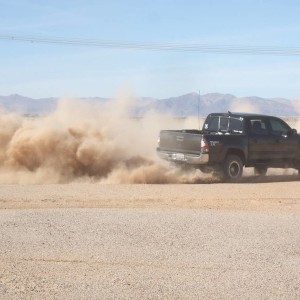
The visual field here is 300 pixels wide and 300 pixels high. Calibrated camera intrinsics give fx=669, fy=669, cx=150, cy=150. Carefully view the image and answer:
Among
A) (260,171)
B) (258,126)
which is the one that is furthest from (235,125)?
(260,171)

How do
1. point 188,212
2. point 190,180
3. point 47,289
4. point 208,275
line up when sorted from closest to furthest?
point 47,289, point 208,275, point 188,212, point 190,180

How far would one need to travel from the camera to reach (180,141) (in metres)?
19.0

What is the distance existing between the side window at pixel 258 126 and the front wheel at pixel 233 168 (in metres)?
1.09

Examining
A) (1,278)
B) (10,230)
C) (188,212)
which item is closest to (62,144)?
(188,212)

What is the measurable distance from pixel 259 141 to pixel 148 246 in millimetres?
10705

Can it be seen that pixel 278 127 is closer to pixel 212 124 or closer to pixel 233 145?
pixel 212 124

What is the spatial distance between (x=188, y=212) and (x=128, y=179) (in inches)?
270

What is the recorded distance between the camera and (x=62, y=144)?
20.9 meters

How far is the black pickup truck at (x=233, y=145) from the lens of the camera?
18.5m

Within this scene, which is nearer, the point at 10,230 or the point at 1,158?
the point at 10,230

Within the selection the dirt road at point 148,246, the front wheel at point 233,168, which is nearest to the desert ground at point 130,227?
the dirt road at point 148,246

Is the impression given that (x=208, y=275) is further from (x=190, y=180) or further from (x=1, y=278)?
(x=190, y=180)

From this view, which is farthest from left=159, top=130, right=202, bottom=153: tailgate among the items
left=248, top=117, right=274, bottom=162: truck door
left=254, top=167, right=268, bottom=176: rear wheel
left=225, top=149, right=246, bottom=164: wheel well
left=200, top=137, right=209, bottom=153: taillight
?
left=254, top=167, right=268, bottom=176: rear wheel

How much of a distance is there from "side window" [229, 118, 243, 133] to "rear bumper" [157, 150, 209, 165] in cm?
173
